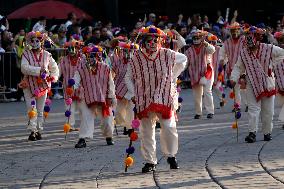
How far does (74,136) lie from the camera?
57.0 feet

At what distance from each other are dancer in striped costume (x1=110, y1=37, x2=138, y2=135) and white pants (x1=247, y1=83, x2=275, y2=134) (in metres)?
2.66

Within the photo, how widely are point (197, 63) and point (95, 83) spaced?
5105 mm

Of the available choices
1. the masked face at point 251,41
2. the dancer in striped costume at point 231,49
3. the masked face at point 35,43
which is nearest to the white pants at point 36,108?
the masked face at point 35,43

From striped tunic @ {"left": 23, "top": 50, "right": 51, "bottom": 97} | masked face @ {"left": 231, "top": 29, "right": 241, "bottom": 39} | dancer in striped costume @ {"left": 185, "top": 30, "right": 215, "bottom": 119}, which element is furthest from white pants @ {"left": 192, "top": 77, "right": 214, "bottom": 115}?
striped tunic @ {"left": 23, "top": 50, "right": 51, "bottom": 97}

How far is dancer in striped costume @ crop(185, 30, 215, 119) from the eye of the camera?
20125mm

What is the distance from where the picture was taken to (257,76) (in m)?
15.5

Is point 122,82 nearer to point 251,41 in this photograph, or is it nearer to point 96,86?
point 96,86

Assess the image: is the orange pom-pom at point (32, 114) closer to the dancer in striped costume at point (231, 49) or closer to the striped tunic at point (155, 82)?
the striped tunic at point (155, 82)

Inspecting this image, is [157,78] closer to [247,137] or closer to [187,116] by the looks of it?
[247,137]

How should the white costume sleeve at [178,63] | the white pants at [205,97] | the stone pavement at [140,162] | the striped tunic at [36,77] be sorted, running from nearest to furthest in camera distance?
the stone pavement at [140,162], the white costume sleeve at [178,63], the striped tunic at [36,77], the white pants at [205,97]

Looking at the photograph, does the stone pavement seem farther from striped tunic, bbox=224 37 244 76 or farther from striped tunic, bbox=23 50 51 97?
striped tunic, bbox=224 37 244 76

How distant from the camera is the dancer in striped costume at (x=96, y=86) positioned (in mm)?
15688

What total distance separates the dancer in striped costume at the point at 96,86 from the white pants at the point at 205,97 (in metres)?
4.61

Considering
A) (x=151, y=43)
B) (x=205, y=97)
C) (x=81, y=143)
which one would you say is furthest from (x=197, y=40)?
(x=151, y=43)
